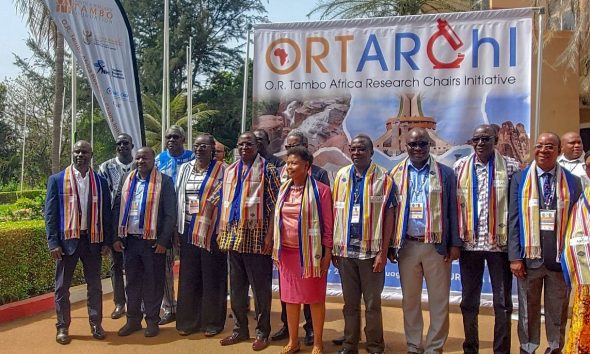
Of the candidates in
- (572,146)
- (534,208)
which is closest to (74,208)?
(534,208)

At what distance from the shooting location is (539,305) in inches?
182

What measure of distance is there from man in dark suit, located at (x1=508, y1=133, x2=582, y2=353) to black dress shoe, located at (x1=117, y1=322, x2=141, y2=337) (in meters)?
3.51

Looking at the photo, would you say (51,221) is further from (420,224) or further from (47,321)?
(420,224)

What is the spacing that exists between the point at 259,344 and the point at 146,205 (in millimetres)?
1652

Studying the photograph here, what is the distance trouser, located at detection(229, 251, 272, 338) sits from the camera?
537 cm

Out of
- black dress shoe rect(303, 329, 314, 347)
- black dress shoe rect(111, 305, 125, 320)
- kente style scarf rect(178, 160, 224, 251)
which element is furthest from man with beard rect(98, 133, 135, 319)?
black dress shoe rect(303, 329, 314, 347)

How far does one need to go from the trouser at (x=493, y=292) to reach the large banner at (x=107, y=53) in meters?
4.47

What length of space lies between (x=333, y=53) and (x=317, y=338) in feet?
10.7

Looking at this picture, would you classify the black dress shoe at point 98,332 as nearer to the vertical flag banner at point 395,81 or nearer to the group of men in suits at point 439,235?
the group of men in suits at point 439,235

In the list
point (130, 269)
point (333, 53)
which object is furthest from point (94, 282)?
point (333, 53)

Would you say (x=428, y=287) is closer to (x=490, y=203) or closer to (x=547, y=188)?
(x=490, y=203)

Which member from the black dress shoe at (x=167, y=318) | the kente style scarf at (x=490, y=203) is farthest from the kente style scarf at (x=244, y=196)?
the kente style scarf at (x=490, y=203)

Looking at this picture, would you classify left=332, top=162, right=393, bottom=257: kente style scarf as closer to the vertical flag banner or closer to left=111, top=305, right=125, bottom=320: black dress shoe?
the vertical flag banner

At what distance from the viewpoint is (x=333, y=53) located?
22.2 feet
